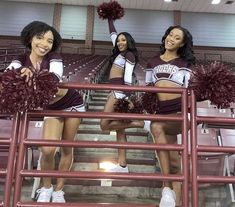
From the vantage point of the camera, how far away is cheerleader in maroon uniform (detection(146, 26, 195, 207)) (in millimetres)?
2422

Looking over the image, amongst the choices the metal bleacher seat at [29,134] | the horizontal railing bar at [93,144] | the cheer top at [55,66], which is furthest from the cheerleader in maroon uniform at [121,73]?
the horizontal railing bar at [93,144]

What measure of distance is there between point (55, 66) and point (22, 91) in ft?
1.33

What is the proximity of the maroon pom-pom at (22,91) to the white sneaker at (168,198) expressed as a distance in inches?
32.7

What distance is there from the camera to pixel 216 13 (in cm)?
1448

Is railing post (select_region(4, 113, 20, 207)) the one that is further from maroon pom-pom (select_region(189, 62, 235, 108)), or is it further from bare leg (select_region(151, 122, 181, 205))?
maroon pom-pom (select_region(189, 62, 235, 108))

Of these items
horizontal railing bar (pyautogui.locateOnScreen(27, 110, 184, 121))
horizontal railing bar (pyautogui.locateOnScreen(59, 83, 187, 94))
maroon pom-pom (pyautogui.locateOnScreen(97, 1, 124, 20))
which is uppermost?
maroon pom-pom (pyautogui.locateOnScreen(97, 1, 124, 20))

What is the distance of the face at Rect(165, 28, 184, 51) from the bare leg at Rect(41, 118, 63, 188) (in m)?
0.93

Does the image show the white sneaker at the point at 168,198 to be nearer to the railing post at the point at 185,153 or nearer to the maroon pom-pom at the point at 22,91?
the railing post at the point at 185,153

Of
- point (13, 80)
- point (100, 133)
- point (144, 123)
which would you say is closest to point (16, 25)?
point (100, 133)

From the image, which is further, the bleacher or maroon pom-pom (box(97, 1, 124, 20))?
maroon pom-pom (box(97, 1, 124, 20))

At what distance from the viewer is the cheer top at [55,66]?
228 centimetres

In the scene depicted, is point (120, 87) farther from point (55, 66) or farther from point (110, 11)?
point (110, 11)

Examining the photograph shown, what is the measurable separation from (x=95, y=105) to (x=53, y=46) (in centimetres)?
327

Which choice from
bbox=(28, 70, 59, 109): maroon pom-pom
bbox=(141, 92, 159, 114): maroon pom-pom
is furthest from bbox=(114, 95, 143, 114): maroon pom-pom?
bbox=(28, 70, 59, 109): maroon pom-pom
